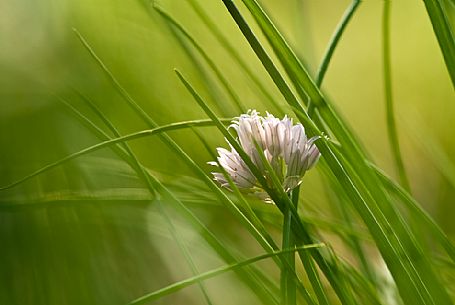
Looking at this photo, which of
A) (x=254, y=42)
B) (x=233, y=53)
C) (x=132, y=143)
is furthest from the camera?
(x=132, y=143)

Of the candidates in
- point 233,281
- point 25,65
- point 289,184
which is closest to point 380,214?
point 289,184

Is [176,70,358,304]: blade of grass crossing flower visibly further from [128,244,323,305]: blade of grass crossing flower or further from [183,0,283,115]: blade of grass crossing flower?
[183,0,283,115]: blade of grass crossing flower

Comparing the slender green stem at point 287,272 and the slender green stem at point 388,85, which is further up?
the slender green stem at point 388,85

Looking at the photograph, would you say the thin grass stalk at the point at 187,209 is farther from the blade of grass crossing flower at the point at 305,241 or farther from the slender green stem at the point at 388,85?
the slender green stem at the point at 388,85

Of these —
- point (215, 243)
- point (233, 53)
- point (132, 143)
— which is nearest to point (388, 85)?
point (233, 53)

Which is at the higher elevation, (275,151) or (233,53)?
(233,53)

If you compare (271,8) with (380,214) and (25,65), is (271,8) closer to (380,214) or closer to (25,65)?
(25,65)

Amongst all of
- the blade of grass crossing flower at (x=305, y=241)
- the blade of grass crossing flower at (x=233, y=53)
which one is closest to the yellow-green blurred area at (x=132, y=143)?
the blade of grass crossing flower at (x=233, y=53)

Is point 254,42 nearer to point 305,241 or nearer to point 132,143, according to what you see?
point 305,241
